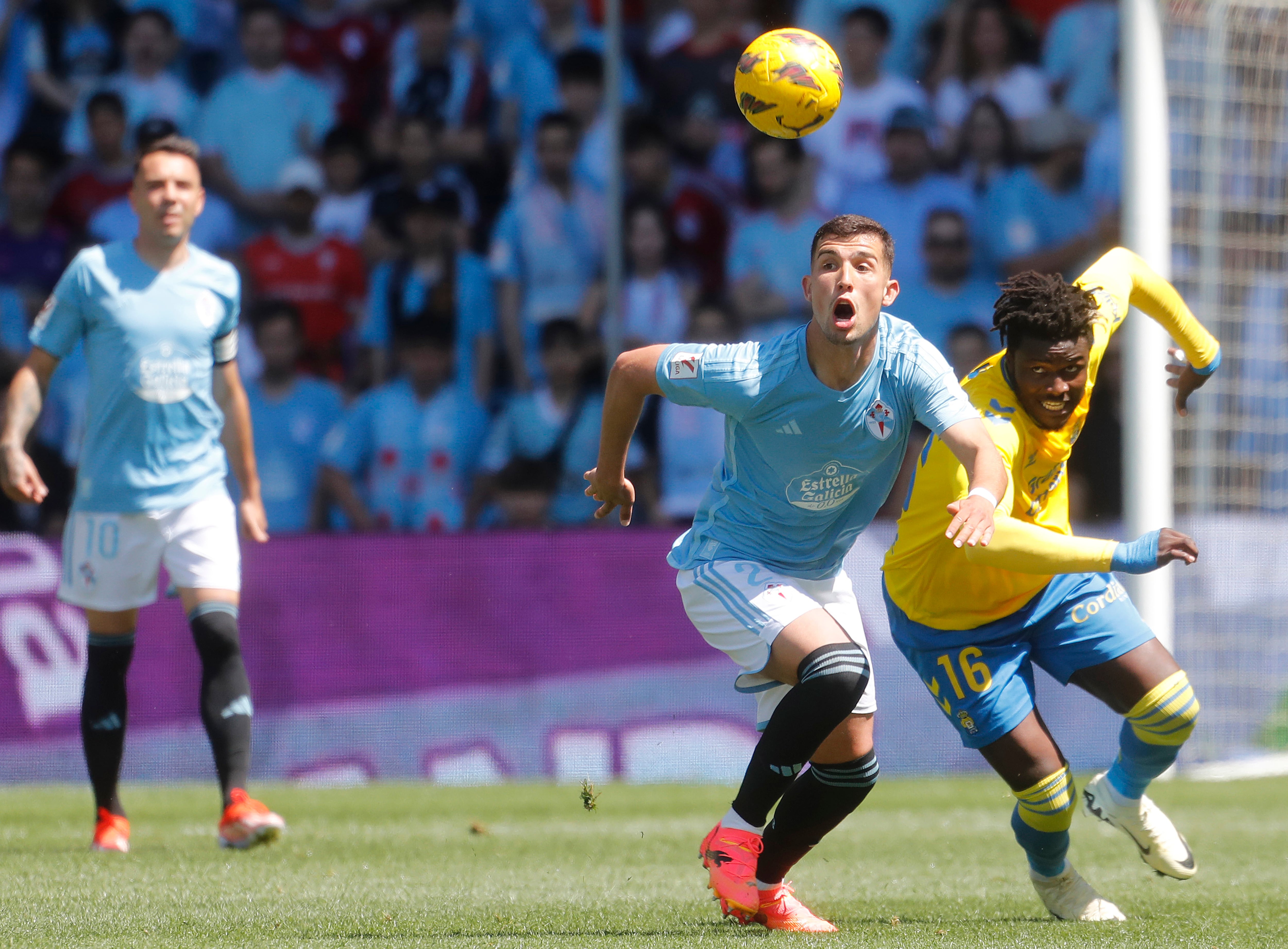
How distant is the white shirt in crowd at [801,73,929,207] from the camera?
1109 centimetres

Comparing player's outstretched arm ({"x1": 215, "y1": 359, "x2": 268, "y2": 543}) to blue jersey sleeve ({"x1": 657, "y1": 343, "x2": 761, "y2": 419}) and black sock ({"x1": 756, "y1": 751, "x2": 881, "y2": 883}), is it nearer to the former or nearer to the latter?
blue jersey sleeve ({"x1": 657, "y1": 343, "x2": 761, "y2": 419})

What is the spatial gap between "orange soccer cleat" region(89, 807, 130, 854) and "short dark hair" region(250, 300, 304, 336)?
5.15 metres

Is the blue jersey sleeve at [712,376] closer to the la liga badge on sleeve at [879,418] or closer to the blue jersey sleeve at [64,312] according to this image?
the la liga badge on sleeve at [879,418]

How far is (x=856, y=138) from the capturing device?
439 inches

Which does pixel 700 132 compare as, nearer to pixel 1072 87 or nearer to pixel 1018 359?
pixel 1072 87

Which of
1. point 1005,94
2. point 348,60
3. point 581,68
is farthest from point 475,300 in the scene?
point 1005,94

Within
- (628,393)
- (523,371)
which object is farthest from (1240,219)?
(628,393)

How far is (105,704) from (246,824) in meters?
0.88

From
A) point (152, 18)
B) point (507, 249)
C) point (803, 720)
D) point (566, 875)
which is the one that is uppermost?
point (152, 18)

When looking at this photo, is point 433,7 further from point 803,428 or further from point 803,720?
point 803,720

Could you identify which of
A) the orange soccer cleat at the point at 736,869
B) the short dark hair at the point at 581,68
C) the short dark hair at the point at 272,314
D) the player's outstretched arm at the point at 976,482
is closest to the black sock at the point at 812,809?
the orange soccer cleat at the point at 736,869

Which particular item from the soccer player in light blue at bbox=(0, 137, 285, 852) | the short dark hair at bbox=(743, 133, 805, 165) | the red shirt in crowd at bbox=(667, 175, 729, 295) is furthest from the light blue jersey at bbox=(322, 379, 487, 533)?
the soccer player in light blue at bbox=(0, 137, 285, 852)

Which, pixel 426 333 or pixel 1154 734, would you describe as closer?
pixel 1154 734

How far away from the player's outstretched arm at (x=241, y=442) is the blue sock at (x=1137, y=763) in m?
3.39
